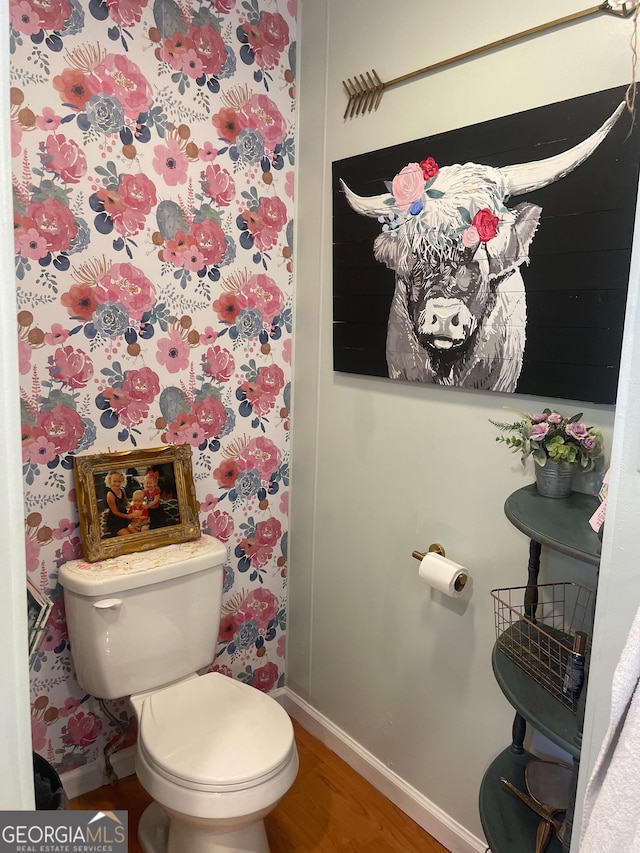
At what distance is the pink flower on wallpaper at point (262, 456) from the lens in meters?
2.20

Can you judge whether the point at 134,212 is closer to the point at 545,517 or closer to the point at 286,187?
the point at 286,187

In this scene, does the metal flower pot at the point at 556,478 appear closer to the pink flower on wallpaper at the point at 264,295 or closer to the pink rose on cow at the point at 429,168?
the pink rose on cow at the point at 429,168

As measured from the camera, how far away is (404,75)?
1.75 m

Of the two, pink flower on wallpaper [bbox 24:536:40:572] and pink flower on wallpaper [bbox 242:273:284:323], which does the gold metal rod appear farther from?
pink flower on wallpaper [bbox 24:536:40:572]

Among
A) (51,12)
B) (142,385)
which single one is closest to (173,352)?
(142,385)

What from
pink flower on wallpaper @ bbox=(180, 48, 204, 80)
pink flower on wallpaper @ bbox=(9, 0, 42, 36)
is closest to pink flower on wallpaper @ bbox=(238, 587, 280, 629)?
pink flower on wallpaper @ bbox=(180, 48, 204, 80)

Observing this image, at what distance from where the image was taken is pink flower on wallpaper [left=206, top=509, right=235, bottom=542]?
2.14 meters

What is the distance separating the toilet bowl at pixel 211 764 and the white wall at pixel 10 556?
2.69 ft

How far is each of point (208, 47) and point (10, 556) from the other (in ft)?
5.71

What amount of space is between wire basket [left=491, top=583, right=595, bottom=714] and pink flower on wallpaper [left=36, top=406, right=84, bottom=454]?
1.20 metres

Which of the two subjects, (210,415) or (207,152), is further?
(210,415)

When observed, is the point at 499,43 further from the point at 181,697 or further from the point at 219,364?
the point at 181,697

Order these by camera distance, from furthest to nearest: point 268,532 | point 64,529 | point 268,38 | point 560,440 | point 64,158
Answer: point 268,532
point 268,38
point 64,529
point 64,158
point 560,440

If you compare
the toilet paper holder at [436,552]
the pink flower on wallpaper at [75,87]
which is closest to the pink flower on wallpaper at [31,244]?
the pink flower on wallpaper at [75,87]
